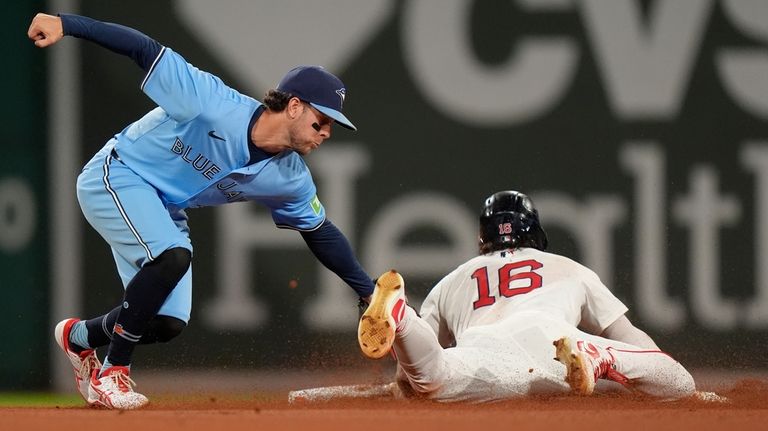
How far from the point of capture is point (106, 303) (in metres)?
6.73

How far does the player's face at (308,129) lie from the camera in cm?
424

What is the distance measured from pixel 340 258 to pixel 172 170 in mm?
785

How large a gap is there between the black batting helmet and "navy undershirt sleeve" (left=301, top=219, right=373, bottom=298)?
608 mm

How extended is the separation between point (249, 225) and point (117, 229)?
2535 millimetres

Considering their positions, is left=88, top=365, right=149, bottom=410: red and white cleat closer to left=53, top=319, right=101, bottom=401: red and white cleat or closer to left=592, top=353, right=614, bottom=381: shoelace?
left=53, top=319, right=101, bottom=401: red and white cleat

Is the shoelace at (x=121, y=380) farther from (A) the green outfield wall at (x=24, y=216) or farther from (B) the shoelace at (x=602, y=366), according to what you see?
(A) the green outfield wall at (x=24, y=216)

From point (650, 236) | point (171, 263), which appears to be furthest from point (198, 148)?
point (650, 236)

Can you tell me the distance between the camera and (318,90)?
4.24 meters

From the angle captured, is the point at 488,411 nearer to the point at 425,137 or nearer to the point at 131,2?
the point at 425,137

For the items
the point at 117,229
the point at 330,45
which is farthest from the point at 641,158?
the point at 117,229

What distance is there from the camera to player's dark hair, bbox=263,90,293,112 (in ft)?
13.9

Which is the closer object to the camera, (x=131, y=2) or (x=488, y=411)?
(x=488, y=411)

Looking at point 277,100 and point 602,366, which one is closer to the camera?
point 602,366

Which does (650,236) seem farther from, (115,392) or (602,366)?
(115,392)
